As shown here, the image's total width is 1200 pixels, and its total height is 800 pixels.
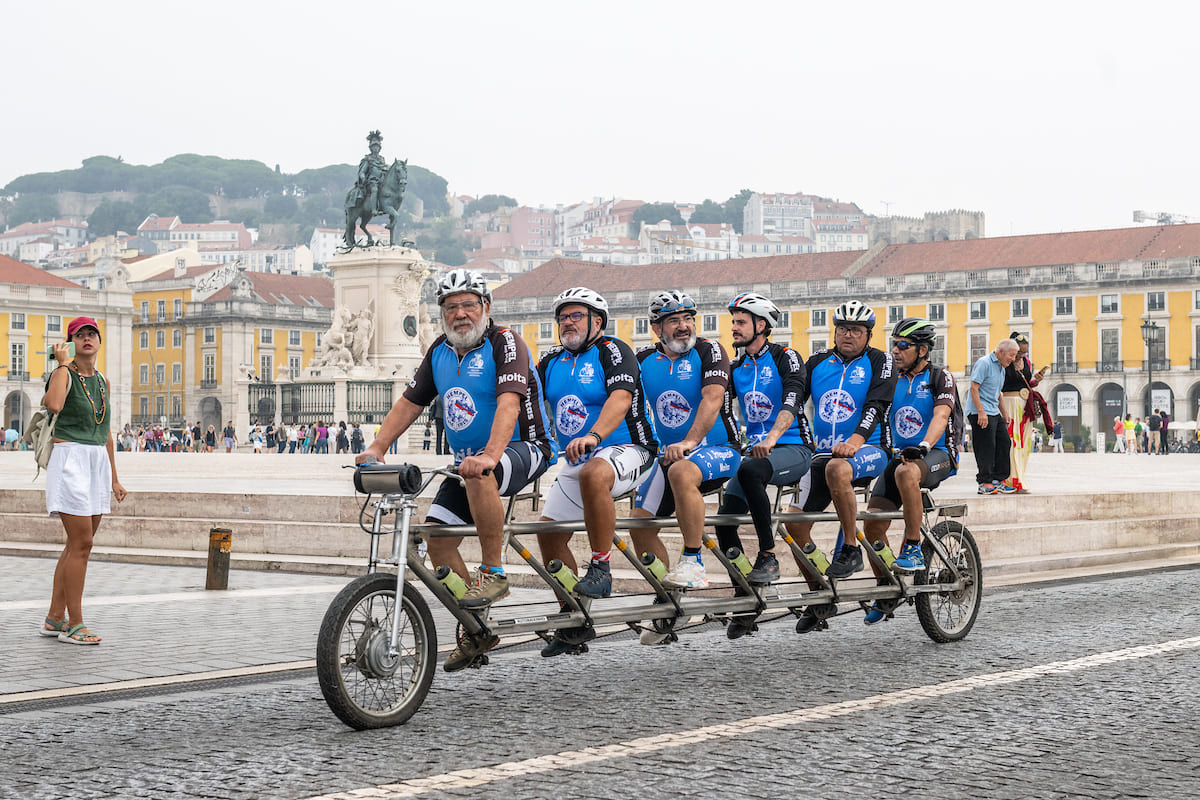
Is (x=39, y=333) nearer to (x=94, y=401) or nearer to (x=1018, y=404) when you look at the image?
(x=1018, y=404)

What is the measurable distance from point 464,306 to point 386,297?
130 feet

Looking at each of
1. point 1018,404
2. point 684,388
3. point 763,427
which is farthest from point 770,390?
point 1018,404

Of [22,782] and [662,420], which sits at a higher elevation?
[662,420]

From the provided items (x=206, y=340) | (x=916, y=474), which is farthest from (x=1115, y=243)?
(x=916, y=474)

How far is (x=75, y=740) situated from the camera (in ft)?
20.5

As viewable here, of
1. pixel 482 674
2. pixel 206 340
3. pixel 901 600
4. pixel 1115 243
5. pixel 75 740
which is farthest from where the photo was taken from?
pixel 206 340

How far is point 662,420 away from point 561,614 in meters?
1.54

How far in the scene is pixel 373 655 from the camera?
625 cm

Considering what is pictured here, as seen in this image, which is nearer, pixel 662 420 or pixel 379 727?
pixel 379 727

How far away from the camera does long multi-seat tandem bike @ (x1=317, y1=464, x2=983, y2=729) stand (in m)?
6.23

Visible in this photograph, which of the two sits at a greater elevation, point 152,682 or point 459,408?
point 459,408

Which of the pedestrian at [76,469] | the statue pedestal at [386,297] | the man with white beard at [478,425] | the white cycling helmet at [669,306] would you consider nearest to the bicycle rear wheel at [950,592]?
the white cycling helmet at [669,306]

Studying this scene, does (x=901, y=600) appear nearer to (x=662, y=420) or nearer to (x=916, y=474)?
(x=916, y=474)

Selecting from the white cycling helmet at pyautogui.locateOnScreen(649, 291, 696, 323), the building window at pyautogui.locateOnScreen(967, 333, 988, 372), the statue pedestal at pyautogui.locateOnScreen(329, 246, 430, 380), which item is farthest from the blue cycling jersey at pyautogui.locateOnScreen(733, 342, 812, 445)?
the building window at pyautogui.locateOnScreen(967, 333, 988, 372)
